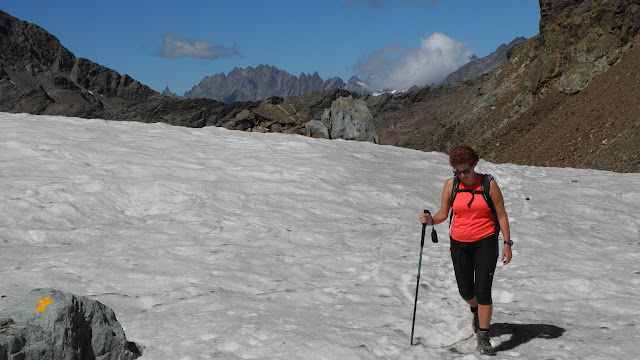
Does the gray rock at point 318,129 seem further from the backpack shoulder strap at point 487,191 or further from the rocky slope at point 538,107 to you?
the backpack shoulder strap at point 487,191

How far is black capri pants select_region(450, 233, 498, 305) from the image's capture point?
6.20 m

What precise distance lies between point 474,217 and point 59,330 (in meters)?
4.44

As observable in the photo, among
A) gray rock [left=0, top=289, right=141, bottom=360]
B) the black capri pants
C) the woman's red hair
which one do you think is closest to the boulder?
the black capri pants

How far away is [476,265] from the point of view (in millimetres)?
6266

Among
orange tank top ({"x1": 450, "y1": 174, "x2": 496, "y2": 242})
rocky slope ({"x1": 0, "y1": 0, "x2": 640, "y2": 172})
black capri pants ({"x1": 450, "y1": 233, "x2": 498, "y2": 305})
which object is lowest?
black capri pants ({"x1": 450, "y1": 233, "x2": 498, "y2": 305})

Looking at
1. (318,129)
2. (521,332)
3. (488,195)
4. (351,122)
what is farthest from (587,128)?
(488,195)

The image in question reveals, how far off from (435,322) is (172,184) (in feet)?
25.0

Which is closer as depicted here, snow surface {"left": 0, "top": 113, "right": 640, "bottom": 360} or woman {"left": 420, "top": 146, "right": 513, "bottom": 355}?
woman {"left": 420, "top": 146, "right": 513, "bottom": 355}

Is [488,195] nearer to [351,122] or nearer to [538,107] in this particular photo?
[351,122]

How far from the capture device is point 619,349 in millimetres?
6074

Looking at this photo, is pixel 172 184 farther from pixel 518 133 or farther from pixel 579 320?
pixel 518 133

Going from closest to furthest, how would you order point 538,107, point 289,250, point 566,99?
point 289,250
point 566,99
point 538,107

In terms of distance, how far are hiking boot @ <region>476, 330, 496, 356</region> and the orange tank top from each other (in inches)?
43.0

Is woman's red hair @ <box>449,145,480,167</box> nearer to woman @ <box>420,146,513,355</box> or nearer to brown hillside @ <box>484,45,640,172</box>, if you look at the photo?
woman @ <box>420,146,513,355</box>
